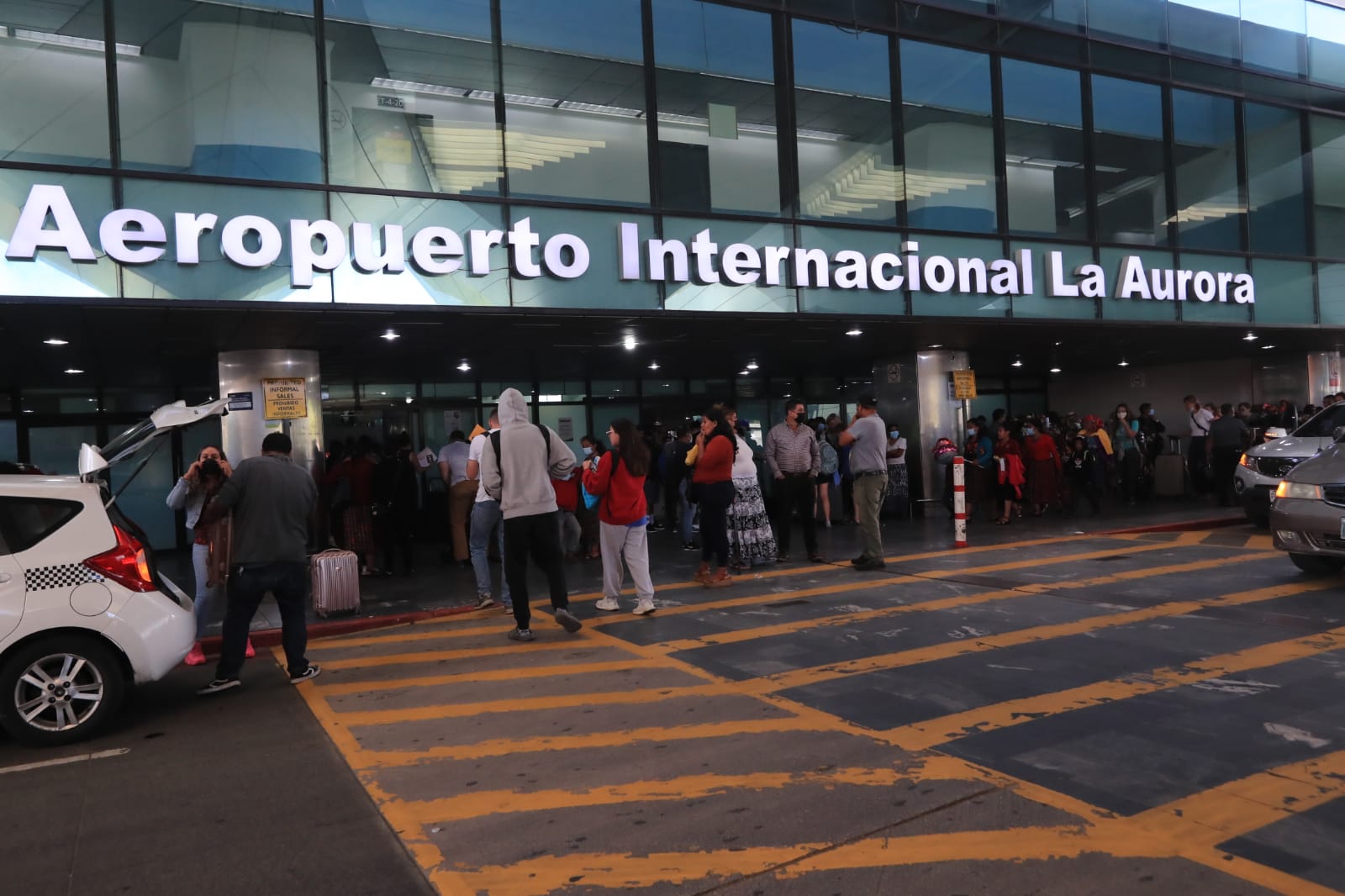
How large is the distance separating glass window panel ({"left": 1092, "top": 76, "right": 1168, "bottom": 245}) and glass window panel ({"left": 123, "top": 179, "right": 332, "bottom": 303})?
13863 mm

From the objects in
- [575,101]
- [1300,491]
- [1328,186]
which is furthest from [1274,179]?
[575,101]

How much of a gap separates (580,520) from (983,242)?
27.3 feet

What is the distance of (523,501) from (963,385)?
12717mm

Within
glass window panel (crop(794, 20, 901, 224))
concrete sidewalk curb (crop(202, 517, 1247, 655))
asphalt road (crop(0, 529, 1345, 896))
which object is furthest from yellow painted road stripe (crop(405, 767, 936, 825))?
glass window panel (crop(794, 20, 901, 224))

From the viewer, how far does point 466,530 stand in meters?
13.9

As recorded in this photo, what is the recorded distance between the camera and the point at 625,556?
30.2ft

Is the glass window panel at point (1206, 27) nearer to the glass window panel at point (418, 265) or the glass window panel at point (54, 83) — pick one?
the glass window panel at point (418, 265)

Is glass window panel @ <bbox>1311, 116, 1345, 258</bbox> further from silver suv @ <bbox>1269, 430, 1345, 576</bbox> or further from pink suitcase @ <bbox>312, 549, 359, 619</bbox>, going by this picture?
pink suitcase @ <bbox>312, 549, 359, 619</bbox>

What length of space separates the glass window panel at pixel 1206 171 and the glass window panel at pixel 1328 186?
7.67ft

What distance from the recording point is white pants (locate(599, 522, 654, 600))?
9.11 meters

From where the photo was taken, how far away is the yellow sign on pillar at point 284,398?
12969 millimetres

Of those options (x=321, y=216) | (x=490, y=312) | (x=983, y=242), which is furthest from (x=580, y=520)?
(x=983, y=242)

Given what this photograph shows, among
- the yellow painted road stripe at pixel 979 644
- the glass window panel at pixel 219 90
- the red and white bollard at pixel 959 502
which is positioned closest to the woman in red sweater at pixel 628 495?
the yellow painted road stripe at pixel 979 644

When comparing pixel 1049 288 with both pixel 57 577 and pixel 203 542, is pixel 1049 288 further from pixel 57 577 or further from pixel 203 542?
pixel 57 577
